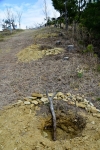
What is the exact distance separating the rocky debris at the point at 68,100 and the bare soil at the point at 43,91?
14cm

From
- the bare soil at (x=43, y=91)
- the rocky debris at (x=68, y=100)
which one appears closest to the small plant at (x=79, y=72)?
the bare soil at (x=43, y=91)

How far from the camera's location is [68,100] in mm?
4234

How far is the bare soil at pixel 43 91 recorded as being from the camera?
3076mm

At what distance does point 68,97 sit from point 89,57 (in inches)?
116

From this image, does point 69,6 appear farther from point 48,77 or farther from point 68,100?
point 68,100

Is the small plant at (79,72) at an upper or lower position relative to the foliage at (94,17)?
lower

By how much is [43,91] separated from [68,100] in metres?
0.80

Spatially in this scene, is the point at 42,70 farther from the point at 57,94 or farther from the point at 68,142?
the point at 68,142

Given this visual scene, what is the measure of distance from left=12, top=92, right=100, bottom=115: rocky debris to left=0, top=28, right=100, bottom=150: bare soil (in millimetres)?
142

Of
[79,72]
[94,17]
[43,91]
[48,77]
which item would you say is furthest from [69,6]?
[43,91]

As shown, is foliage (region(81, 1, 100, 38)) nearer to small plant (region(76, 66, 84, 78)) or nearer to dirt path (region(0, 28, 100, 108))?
dirt path (region(0, 28, 100, 108))

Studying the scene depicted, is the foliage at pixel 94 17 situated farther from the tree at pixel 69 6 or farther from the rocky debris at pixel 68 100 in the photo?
the tree at pixel 69 6

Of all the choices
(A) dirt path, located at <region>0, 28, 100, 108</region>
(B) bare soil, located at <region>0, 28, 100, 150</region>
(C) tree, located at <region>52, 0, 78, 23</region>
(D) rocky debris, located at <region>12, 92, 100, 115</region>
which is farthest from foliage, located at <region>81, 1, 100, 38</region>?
(C) tree, located at <region>52, 0, 78, 23</region>

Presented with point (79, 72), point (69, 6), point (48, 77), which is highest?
point (69, 6)
